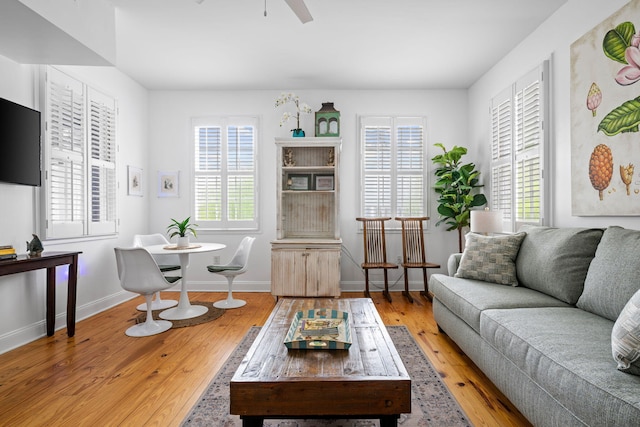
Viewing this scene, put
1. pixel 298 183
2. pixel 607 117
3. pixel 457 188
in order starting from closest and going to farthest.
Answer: pixel 607 117 < pixel 457 188 < pixel 298 183

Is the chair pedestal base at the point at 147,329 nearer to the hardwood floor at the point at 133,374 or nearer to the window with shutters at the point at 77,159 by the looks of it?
the hardwood floor at the point at 133,374

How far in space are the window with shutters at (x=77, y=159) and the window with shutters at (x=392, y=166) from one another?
10.5 feet

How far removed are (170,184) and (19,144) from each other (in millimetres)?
2224

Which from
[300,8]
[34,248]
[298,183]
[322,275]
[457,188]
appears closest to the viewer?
[300,8]

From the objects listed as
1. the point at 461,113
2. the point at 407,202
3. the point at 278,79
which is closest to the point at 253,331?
the point at 407,202

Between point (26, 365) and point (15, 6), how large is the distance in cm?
248

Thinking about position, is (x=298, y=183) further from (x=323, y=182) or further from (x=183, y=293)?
(x=183, y=293)

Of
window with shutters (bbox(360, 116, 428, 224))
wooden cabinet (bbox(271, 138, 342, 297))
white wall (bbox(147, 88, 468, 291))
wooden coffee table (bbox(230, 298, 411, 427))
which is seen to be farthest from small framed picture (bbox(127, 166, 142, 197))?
wooden coffee table (bbox(230, 298, 411, 427))

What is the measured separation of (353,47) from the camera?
12.9 ft

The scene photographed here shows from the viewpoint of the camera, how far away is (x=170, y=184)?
5.29 meters

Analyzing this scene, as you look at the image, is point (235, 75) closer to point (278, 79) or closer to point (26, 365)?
point (278, 79)

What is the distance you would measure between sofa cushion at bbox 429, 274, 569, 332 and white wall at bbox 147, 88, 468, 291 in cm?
215

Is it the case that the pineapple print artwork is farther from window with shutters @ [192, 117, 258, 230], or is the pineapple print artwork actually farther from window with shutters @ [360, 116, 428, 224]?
window with shutters @ [192, 117, 258, 230]

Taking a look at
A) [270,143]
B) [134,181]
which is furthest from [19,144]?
[270,143]
